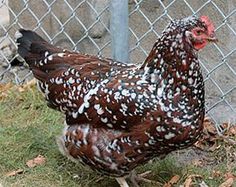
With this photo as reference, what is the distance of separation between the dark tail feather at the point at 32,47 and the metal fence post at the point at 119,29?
39 cm

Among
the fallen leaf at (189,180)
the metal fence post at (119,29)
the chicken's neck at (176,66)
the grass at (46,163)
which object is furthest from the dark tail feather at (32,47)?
the fallen leaf at (189,180)

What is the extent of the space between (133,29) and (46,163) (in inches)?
39.8

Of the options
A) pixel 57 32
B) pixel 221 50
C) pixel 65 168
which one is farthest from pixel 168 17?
pixel 65 168

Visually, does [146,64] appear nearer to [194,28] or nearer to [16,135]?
[194,28]

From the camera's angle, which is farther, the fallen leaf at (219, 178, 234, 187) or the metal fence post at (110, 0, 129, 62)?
the metal fence post at (110, 0, 129, 62)

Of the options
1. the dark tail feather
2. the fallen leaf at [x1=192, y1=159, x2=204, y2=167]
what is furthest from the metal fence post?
the fallen leaf at [x1=192, y1=159, x2=204, y2=167]

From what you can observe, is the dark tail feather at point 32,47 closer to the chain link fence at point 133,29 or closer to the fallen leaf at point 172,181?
the chain link fence at point 133,29

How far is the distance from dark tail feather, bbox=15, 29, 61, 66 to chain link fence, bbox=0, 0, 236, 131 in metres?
0.42

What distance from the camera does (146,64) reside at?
3.27 m

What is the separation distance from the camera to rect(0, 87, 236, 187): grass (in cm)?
362

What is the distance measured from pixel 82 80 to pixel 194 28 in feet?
1.91

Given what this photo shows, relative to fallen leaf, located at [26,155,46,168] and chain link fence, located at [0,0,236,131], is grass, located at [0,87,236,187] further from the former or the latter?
chain link fence, located at [0,0,236,131]

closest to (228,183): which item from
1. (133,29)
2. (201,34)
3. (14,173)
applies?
(201,34)

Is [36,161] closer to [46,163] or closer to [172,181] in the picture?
[46,163]
